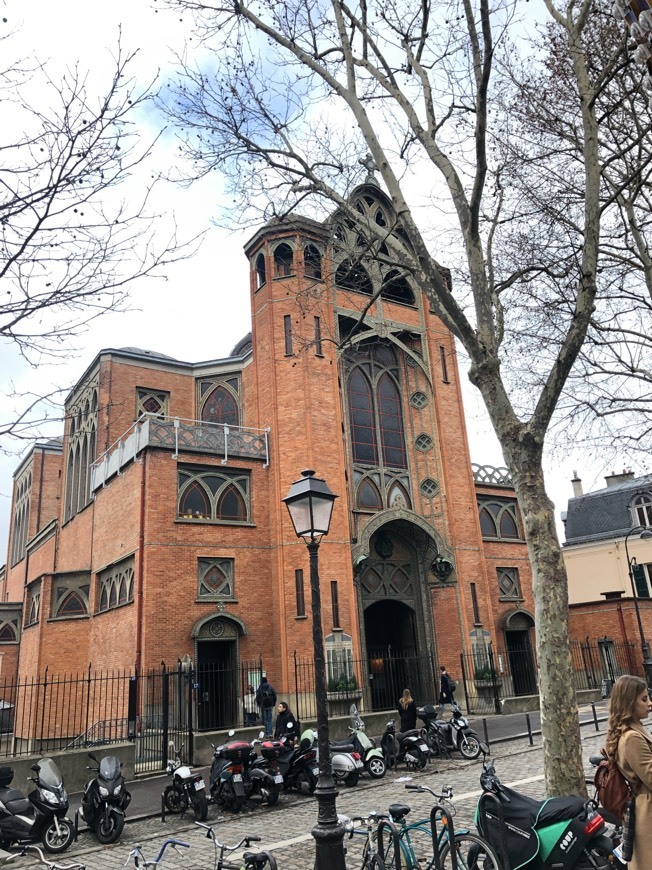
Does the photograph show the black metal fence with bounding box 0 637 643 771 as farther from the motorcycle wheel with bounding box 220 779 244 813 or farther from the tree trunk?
the tree trunk

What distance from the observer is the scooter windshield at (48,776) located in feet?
29.5

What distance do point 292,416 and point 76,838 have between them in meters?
14.2

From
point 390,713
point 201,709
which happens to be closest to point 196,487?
point 201,709

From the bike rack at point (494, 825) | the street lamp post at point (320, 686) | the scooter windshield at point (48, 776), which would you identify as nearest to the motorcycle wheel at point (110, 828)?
the scooter windshield at point (48, 776)

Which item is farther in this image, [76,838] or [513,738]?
[513,738]

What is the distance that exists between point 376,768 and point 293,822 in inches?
121

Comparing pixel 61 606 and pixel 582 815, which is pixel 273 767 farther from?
pixel 61 606

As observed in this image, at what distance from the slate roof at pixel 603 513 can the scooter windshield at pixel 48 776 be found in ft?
110

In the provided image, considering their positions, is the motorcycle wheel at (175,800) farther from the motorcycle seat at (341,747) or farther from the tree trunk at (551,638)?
the tree trunk at (551,638)

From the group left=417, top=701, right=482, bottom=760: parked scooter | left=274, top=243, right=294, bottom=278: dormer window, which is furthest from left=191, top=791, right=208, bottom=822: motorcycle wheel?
left=274, top=243, right=294, bottom=278: dormer window

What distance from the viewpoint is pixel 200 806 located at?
10070 mm

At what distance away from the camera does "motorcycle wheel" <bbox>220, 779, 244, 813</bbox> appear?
10414mm

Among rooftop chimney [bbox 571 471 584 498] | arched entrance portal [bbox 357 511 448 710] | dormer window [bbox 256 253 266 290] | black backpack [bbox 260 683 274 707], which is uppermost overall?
dormer window [bbox 256 253 266 290]

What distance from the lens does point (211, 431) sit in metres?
21.6
